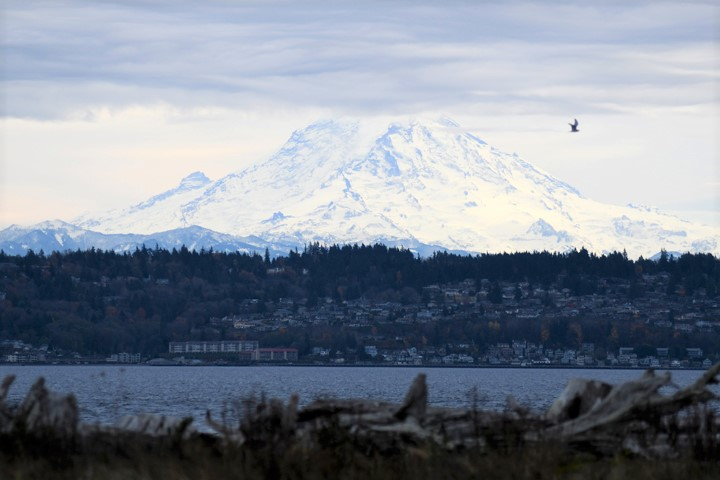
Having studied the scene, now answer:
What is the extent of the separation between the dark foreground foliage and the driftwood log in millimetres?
192

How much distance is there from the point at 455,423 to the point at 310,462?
2.86m

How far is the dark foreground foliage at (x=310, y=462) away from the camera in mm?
18156

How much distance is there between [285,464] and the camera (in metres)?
18.3

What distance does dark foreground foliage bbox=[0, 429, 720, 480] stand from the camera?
1816 centimetres

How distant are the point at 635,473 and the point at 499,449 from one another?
7.07 ft

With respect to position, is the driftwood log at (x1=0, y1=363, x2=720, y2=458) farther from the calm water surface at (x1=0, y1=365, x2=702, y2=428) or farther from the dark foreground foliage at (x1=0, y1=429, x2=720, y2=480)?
the calm water surface at (x1=0, y1=365, x2=702, y2=428)

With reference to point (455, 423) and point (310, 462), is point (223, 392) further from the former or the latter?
point (310, 462)

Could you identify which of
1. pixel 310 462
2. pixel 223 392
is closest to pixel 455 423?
pixel 310 462

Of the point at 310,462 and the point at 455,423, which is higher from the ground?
the point at 455,423

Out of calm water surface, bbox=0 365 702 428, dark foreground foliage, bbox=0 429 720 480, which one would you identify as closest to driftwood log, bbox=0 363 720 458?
dark foreground foliage, bbox=0 429 720 480

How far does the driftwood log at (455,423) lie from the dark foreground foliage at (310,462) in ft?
0.63

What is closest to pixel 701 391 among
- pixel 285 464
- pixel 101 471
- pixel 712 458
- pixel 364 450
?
pixel 712 458

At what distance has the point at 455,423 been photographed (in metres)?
20.7

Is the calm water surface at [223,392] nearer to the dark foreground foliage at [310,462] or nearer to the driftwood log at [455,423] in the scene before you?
the driftwood log at [455,423]
